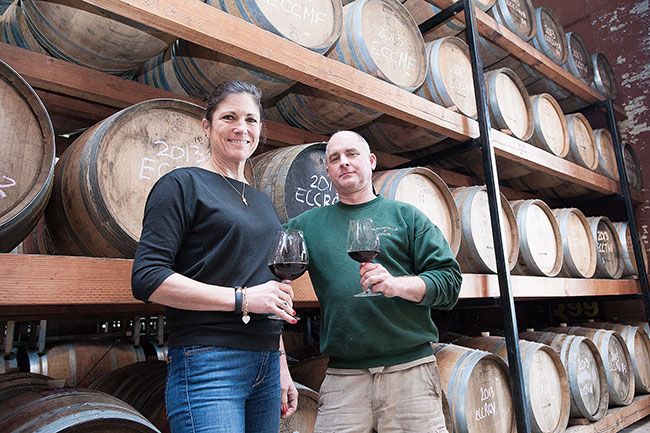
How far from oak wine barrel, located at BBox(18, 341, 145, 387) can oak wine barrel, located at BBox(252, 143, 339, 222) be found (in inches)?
55.9

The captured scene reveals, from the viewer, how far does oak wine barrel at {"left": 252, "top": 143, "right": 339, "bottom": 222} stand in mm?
2206

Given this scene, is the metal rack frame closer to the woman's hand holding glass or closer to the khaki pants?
the khaki pants

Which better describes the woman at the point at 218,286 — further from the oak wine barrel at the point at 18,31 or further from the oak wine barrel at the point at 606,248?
the oak wine barrel at the point at 606,248

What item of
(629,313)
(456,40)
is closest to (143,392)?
(456,40)

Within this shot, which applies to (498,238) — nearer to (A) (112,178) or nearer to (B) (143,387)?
(B) (143,387)

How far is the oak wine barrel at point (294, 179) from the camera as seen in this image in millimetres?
2206

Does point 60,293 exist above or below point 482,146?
below

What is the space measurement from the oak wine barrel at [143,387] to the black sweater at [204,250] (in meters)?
0.82

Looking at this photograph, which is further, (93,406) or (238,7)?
(238,7)

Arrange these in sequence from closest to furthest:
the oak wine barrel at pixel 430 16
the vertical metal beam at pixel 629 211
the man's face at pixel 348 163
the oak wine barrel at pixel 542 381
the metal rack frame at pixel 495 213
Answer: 1. the man's face at pixel 348 163
2. the metal rack frame at pixel 495 213
3. the oak wine barrel at pixel 542 381
4. the oak wine barrel at pixel 430 16
5. the vertical metal beam at pixel 629 211

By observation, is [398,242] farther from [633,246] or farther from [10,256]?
[633,246]

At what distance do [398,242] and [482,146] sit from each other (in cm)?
181

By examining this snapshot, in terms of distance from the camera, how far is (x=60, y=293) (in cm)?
146

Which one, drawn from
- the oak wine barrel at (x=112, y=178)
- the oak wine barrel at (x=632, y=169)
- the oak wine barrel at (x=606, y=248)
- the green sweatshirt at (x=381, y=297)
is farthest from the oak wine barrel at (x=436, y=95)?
the oak wine barrel at (x=632, y=169)
